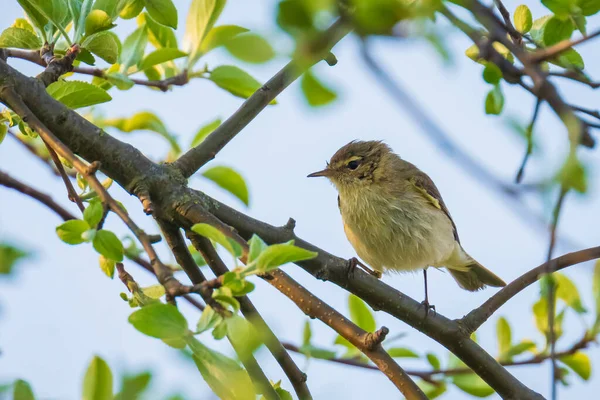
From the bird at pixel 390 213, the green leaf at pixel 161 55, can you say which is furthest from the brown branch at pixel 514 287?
the bird at pixel 390 213

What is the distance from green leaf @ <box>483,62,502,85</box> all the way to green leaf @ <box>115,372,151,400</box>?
1.35 meters

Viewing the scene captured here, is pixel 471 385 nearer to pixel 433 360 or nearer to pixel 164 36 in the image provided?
pixel 433 360

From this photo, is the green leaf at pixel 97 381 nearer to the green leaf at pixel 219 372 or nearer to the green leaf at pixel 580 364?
the green leaf at pixel 219 372

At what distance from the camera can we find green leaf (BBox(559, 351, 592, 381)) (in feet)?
12.6

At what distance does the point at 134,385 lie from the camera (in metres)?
1.43

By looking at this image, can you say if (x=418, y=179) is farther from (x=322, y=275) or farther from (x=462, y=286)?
(x=322, y=275)

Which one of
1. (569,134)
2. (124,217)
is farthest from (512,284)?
(569,134)

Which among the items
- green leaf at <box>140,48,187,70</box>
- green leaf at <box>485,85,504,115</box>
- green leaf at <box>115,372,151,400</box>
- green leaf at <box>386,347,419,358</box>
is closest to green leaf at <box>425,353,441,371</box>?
green leaf at <box>386,347,419,358</box>

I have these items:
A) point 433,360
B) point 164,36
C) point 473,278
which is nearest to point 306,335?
point 433,360

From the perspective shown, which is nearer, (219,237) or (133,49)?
(219,237)

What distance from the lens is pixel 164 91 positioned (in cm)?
335

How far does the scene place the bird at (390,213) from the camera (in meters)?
5.68

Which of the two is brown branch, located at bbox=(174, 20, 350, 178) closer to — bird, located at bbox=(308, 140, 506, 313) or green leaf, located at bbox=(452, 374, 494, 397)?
green leaf, located at bbox=(452, 374, 494, 397)

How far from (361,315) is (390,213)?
2.12 metres
